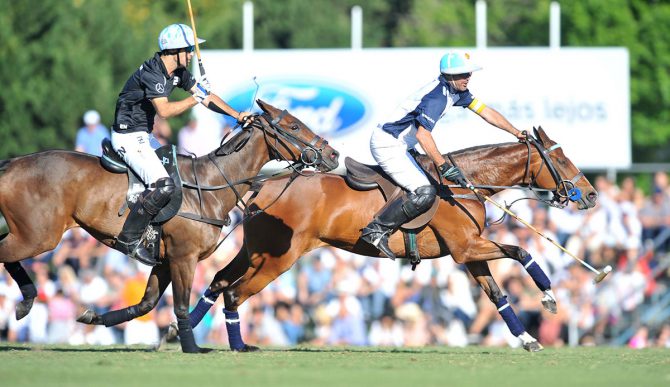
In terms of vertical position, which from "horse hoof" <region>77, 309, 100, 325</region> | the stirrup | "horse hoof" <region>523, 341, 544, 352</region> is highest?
the stirrup

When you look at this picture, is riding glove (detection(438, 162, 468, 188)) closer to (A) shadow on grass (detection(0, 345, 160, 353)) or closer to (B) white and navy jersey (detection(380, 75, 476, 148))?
(B) white and navy jersey (detection(380, 75, 476, 148))

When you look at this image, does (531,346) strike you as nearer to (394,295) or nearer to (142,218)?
(142,218)

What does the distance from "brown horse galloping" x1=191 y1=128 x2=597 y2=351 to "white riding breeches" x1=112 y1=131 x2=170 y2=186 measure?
1406 mm

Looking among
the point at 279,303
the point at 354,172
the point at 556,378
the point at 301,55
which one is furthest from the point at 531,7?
the point at 556,378

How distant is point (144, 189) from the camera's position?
11.5 metres

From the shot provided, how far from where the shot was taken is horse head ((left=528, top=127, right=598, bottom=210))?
12.6 m

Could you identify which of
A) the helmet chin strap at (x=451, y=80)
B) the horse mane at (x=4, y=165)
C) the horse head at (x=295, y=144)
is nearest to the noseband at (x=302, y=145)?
the horse head at (x=295, y=144)

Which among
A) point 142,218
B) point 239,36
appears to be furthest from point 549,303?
point 239,36

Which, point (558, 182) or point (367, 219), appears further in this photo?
point (558, 182)

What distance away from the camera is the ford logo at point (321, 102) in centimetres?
2253

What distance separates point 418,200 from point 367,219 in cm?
65

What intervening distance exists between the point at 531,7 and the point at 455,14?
3.14 metres

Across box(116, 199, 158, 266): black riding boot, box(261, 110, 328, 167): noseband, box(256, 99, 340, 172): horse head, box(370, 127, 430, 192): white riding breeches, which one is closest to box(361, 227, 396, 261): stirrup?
box(370, 127, 430, 192): white riding breeches

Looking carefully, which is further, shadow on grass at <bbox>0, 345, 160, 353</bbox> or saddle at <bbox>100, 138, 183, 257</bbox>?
shadow on grass at <bbox>0, 345, 160, 353</bbox>
